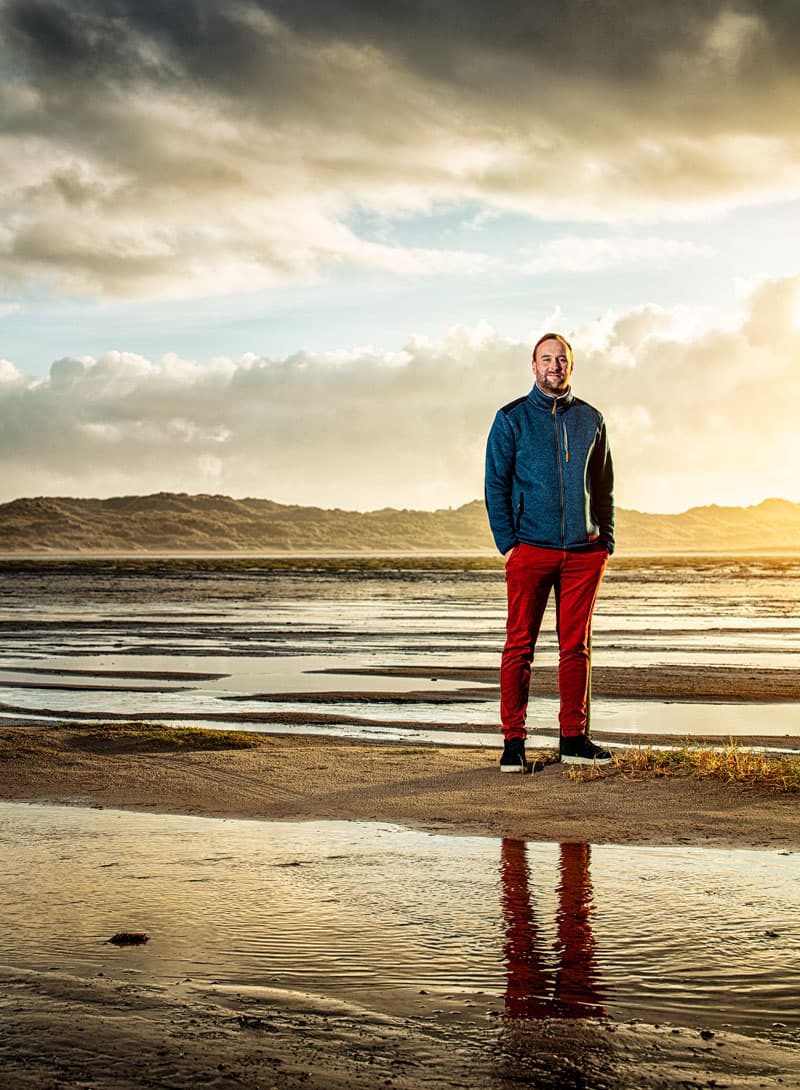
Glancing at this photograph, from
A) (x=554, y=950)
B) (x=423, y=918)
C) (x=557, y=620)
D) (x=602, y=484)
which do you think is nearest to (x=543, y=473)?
(x=602, y=484)

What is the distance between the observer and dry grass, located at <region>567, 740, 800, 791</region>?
7398 mm

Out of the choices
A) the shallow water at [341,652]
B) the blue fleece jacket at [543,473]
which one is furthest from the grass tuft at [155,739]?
the blue fleece jacket at [543,473]

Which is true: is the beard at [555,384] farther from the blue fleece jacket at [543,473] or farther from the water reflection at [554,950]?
the water reflection at [554,950]

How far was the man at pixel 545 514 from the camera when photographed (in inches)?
310

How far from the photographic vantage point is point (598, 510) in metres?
8.11

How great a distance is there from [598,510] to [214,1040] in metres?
5.28

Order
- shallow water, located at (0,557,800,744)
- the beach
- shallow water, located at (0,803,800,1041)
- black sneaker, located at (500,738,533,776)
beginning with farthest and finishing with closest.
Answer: shallow water, located at (0,557,800,744)
black sneaker, located at (500,738,533,776)
shallow water, located at (0,803,800,1041)
the beach

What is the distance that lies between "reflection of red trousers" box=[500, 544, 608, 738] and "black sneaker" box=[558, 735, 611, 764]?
0.06 metres

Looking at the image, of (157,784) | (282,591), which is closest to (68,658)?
(157,784)

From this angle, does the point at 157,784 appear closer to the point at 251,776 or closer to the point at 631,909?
the point at 251,776

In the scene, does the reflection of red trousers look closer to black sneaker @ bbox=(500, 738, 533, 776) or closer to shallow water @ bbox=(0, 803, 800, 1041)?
black sneaker @ bbox=(500, 738, 533, 776)

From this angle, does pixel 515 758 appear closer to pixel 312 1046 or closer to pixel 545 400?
pixel 545 400

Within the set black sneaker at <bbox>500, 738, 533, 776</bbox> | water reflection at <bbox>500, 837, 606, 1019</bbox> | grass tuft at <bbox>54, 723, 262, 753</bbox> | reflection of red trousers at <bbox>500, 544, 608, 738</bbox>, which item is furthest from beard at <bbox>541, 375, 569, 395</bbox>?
grass tuft at <bbox>54, 723, 262, 753</bbox>

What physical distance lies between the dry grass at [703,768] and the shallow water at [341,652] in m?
2.94
